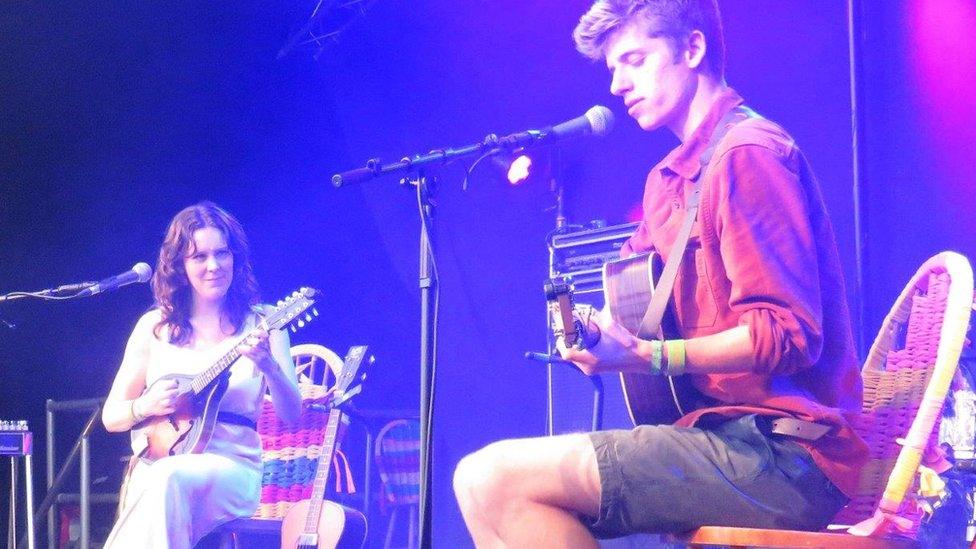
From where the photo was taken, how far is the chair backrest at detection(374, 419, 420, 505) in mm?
4457

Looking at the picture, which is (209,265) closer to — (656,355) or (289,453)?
(289,453)

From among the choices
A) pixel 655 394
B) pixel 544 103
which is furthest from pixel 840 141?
pixel 655 394

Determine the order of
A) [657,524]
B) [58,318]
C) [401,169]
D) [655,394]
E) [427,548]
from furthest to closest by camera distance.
A: 1. [58,318]
2. [401,169]
3. [427,548]
4. [655,394]
5. [657,524]

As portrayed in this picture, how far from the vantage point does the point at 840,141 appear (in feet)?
12.6

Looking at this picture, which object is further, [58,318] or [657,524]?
[58,318]

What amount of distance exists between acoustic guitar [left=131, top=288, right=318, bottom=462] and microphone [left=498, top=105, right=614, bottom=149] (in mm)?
1416

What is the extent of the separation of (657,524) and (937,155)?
269cm

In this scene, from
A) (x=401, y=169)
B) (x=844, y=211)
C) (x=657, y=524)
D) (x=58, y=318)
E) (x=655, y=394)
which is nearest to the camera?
(x=657, y=524)

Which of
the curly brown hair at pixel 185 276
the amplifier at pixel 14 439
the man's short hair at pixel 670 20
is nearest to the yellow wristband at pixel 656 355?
the man's short hair at pixel 670 20

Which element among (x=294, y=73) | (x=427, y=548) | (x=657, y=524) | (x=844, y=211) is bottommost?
(x=427, y=548)

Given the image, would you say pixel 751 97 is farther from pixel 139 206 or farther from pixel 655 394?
pixel 139 206

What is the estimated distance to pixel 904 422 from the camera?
1854 mm

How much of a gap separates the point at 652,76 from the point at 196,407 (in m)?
2.40

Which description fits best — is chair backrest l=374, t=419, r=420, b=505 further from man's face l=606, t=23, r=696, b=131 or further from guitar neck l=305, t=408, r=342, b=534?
man's face l=606, t=23, r=696, b=131
